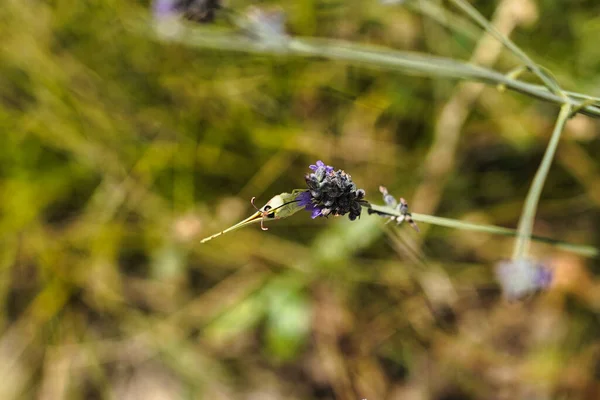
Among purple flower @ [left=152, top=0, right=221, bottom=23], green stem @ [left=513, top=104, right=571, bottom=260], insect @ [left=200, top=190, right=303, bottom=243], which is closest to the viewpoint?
insect @ [left=200, top=190, right=303, bottom=243]

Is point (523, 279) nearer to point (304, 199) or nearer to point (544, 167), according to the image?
point (544, 167)

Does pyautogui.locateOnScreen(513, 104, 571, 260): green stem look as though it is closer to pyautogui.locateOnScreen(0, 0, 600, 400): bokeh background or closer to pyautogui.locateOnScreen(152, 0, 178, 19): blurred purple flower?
pyautogui.locateOnScreen(0, 0, 600, 400): bokeh background

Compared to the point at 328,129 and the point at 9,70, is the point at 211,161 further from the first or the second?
the point at 9,70

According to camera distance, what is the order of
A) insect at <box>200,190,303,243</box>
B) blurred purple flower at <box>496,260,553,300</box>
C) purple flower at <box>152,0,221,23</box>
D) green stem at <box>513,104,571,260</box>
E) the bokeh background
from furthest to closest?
1. the bokeh background
2. purple flower at <box>152,0,221,23</box>
3. blurred purple flower at <box>496,260,553,300</box>
4. green stem at <box>513,104,571,260</box>
5. insect at <box>200,190,303,243</box>

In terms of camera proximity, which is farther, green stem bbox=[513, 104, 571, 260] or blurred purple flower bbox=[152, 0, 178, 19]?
blurred purple flower bbox=[152, 0, 178, 19]

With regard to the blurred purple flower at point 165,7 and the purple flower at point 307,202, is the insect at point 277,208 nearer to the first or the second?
the purple flower at point 307,202

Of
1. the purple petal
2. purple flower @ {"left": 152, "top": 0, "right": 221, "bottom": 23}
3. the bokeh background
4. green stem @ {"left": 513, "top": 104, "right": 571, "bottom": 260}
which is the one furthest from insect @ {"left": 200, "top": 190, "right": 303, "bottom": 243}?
the bokeh background

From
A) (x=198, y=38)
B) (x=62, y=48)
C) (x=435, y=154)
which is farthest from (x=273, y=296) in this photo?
(x=62, y=48)
